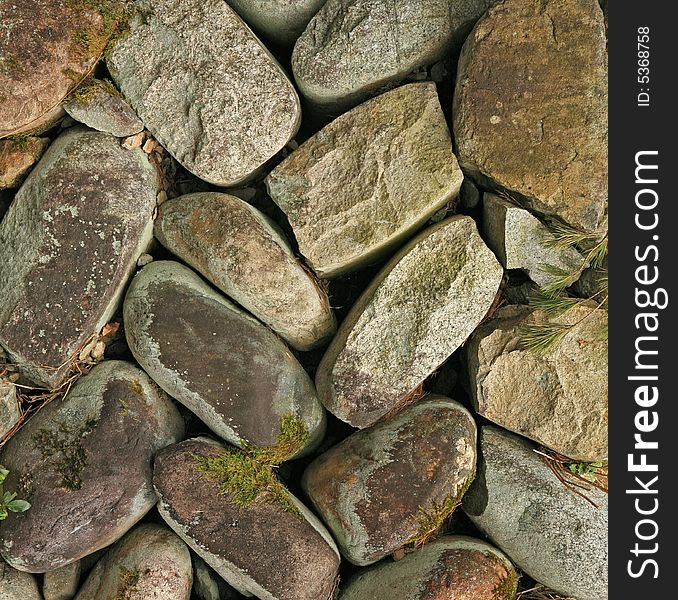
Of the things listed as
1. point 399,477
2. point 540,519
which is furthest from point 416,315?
point 540,519

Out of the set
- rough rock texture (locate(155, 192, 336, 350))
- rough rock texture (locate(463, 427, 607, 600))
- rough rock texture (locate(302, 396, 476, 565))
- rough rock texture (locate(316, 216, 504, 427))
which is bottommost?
rough rock texture (locate(463, 427, 607, 600))

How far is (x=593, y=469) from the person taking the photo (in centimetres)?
240

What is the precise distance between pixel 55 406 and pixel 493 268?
4.81 feet

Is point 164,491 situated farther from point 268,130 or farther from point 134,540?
point 268,130

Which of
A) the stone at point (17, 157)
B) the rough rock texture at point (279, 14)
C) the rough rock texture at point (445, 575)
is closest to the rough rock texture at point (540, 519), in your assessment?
the rough rock texture at point (445, 575)

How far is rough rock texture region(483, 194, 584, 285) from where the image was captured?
227cm

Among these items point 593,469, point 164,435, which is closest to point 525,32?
point 593,469

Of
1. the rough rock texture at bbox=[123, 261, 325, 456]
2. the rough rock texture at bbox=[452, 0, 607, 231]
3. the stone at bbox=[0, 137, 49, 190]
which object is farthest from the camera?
the stone at bbox=[0, 137, 49, 190]

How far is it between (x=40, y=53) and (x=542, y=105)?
1510 millimetres

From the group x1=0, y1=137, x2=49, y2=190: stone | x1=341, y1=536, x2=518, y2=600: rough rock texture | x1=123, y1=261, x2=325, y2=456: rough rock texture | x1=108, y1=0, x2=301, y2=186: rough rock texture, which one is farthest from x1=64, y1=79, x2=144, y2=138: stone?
x1=341, y1=536, x2=518, y2=600: rough rock texture

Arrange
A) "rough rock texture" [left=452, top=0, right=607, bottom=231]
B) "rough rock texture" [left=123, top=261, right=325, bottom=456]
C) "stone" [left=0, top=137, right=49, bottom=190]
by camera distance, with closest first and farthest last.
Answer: "rough rock texture" [left=452, top=0, right=607, bottom=231], "rough rock texture" [left=123, top=261, right=325, bottom=456], "stone" [left=0, top=137, right=49, bottom=190]

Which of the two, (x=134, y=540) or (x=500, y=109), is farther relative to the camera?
(x=134, y=540)

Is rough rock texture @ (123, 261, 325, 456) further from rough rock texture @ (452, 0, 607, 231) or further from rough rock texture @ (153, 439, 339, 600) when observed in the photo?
rough rock texture @ (452, 0, 607, 231)

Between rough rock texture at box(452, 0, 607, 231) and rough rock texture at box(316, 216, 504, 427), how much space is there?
24 cm
